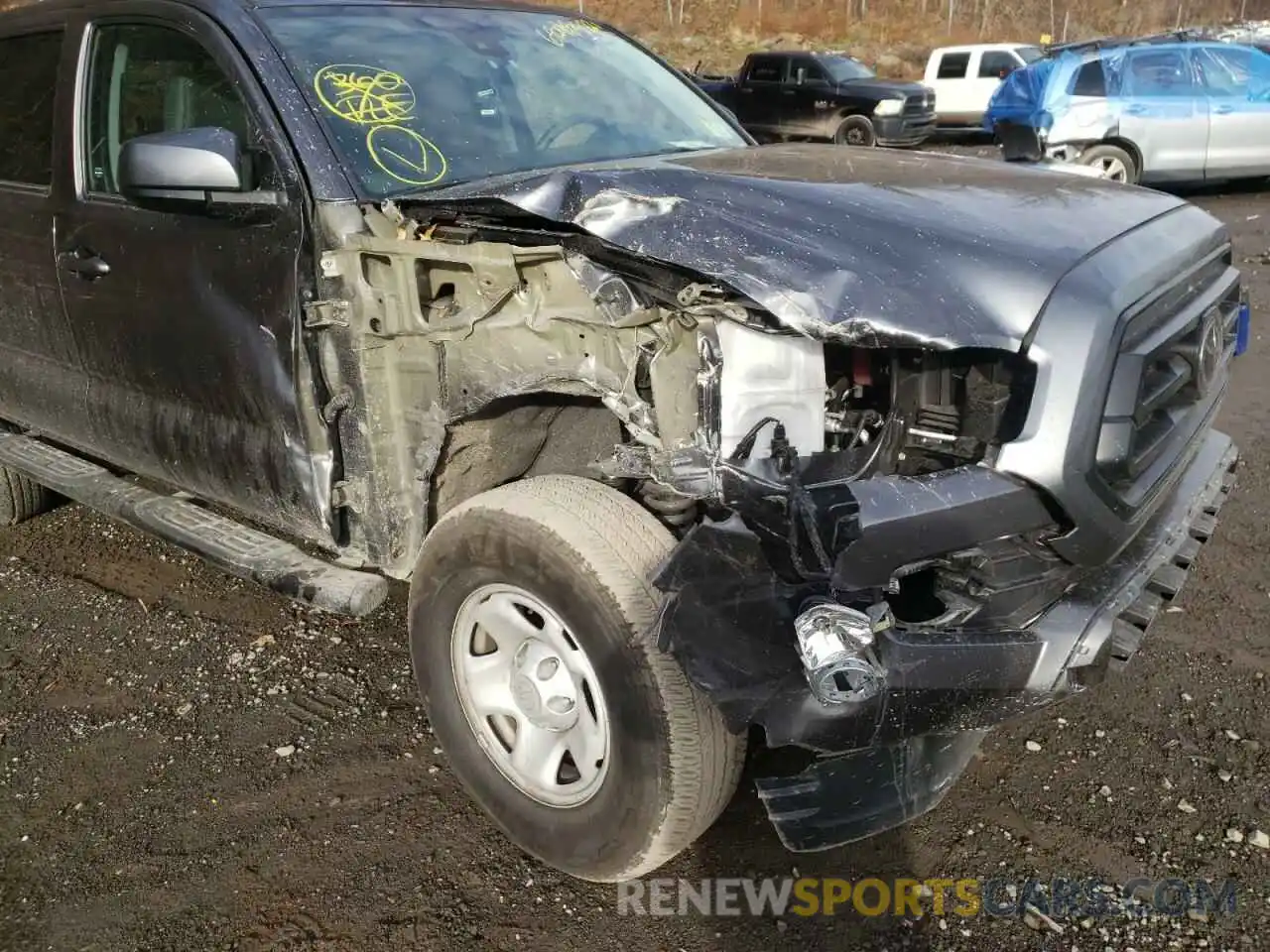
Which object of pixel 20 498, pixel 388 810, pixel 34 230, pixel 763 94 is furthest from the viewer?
pixel 763 94

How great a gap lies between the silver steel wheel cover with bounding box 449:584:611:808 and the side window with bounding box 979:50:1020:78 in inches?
761

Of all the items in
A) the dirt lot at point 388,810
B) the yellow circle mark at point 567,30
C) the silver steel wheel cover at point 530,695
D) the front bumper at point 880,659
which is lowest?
the dirt lot at point 388,810

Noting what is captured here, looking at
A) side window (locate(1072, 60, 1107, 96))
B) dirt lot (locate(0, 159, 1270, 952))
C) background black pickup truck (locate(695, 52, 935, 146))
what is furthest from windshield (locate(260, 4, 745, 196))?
background black pickup truck (locate(695, 52, 935, 146))

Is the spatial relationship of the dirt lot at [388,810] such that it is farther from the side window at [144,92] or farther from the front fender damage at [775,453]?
the side window at [144,92]

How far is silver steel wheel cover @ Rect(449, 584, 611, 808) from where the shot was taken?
7.73 ft

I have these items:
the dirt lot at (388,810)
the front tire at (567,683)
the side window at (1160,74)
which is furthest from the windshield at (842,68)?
the front tire at (567,683)

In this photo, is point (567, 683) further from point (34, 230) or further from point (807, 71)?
point (807, 71)

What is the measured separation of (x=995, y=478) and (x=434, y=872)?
164 centimetres

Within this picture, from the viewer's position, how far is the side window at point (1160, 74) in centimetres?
1142

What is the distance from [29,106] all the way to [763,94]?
1620 cm

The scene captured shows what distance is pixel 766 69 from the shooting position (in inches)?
719

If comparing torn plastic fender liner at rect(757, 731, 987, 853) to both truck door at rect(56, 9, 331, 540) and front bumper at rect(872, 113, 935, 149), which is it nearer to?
truck door at rect(56, 9, 331, 540)

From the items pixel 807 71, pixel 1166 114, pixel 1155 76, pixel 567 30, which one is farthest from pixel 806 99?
pixel 567 30

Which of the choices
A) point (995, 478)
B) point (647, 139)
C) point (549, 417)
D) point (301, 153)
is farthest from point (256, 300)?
point (995, 478)
